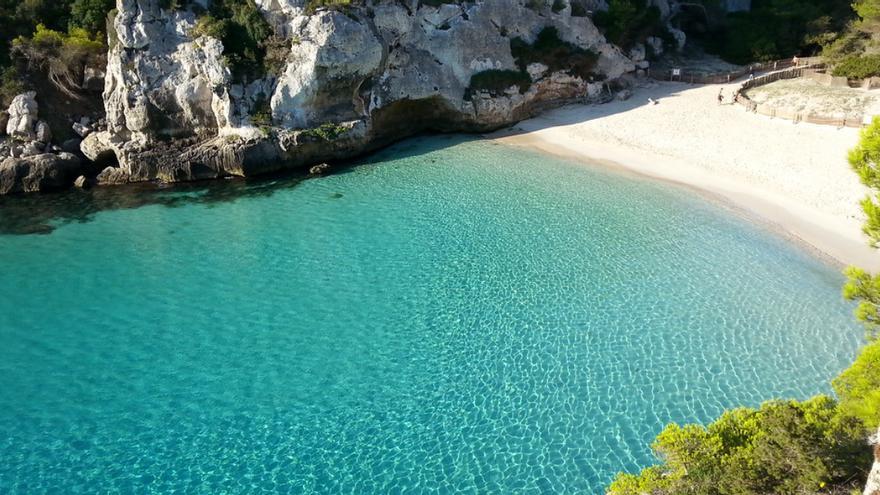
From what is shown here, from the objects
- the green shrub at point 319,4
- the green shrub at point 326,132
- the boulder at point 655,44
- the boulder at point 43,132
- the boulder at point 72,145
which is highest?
the green shrub at point 319,4

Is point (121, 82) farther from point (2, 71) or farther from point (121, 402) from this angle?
point (121, 402)

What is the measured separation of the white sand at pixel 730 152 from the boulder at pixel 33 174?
23.8 metres

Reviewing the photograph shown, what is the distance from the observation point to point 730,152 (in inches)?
1081

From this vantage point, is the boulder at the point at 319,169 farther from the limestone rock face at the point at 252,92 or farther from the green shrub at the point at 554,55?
the green shrub at the point at 554,55

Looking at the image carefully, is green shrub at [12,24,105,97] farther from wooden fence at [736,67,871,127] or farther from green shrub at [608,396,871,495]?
wooden fence at [736,67,871,127]

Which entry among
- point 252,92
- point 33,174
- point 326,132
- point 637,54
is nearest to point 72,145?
point 33,174

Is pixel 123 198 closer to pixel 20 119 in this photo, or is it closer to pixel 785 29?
pixel 20 119

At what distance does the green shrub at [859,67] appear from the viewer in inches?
1328

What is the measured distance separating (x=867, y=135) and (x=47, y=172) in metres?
32.9

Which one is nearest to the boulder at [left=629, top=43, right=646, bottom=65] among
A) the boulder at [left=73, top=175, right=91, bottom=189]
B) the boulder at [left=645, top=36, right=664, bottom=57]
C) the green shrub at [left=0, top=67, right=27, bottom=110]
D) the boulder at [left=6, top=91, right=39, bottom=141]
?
the boulder at [left=645, top=36, right=664, bottom=57]

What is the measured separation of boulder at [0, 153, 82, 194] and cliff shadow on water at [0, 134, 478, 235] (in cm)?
62

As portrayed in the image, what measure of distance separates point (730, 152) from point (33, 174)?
3471cm

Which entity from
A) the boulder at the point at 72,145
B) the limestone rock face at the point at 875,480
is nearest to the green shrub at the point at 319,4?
the boulder at the point at 72,145

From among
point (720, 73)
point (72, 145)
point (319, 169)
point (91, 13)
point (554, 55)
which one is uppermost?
point (91, 13)
